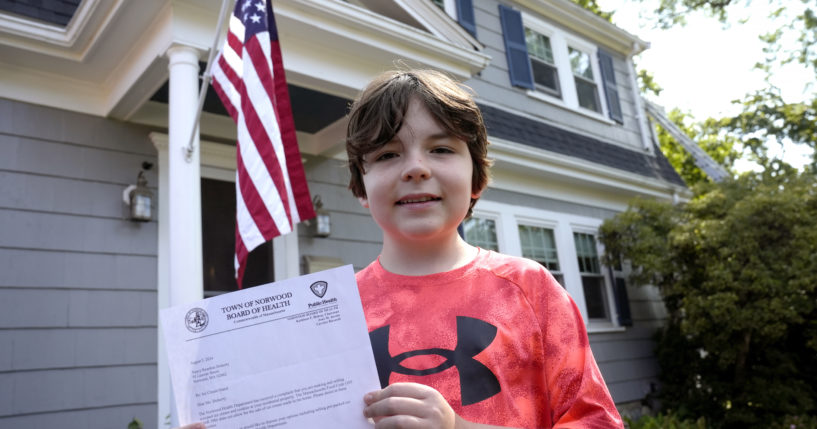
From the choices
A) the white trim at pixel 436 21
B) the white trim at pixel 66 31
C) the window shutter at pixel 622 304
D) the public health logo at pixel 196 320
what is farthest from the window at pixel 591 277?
the public health logo at pixel 196 320

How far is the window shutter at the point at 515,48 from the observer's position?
8.31 meters

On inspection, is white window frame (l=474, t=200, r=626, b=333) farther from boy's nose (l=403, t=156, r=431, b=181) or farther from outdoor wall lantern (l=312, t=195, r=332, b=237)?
boy's nose (l=403, t=156, r=431, b=181)

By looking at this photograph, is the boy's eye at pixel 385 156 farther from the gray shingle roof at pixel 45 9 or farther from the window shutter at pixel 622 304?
the window shutter at pixel 622 304

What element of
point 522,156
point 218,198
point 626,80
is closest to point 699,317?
point 522,156

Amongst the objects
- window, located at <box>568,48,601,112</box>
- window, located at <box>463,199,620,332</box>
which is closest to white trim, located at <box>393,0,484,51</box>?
window, located at <box>463,199,620,332</box>

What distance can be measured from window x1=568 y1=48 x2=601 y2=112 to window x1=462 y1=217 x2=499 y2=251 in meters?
3.19

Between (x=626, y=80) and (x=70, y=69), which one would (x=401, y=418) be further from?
(x=626, y=80)

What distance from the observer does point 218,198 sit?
18.1ft

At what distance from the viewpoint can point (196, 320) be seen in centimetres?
115

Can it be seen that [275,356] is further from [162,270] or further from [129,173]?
[129,173]

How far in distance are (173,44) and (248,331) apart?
127 inches

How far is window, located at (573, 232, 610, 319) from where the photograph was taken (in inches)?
331

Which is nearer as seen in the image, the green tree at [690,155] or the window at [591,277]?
the window at [591,277]

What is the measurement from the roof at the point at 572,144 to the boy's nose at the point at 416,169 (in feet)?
18.2
